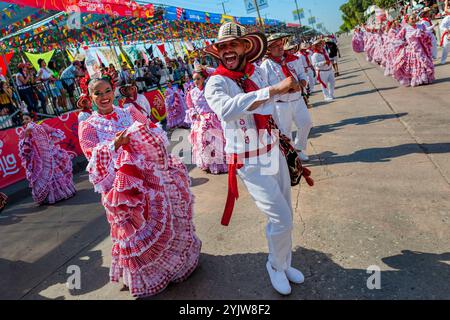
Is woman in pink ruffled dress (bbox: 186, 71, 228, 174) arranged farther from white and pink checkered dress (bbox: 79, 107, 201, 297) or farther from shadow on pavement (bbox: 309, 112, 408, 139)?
white and pink checkered dress (bbox: 79, 107, 201, 297)

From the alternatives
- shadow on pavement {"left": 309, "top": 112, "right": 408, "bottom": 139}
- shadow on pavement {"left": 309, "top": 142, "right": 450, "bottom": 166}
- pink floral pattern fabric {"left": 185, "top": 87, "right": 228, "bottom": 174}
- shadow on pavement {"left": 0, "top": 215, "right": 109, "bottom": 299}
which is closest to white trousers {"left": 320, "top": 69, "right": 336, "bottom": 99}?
shadow on pavement {"left": 309, "top": 112, "right": 408, "bottom": 139}

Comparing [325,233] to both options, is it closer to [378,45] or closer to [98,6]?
[98,6]

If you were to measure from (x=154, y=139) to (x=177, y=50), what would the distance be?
25379 millimetres

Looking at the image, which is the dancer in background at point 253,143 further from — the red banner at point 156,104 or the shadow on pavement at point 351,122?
the red banner at point 156,104

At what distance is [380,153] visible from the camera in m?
5.61

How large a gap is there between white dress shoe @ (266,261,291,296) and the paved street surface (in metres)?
0.06

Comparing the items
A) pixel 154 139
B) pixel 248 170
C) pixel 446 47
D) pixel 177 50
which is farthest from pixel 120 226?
pixel 177 50

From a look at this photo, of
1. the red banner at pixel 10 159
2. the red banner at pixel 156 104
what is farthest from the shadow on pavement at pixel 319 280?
the red banner at pixel 156 104

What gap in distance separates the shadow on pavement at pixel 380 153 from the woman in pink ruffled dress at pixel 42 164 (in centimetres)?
474

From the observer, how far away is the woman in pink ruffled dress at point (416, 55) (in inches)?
400

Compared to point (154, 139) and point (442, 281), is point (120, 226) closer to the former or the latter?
point (154, 139)

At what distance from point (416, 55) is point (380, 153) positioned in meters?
6.21

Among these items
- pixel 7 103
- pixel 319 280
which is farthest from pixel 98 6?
pixel 319 280

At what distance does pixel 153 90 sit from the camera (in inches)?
575
